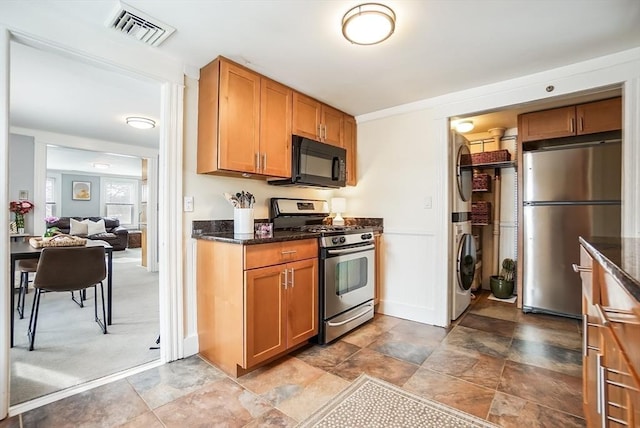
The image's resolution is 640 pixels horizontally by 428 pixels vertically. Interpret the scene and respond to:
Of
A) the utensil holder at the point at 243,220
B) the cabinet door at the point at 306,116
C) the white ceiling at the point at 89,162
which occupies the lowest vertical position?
the utensil holder at the point at 243,220

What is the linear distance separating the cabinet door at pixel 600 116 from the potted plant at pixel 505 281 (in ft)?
5.46

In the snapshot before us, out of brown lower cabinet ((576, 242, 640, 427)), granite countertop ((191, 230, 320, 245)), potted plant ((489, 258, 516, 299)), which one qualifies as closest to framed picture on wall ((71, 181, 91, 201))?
granite countertop ((191, 230, 320, 245))

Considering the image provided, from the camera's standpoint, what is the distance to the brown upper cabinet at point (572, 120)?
2871 mm

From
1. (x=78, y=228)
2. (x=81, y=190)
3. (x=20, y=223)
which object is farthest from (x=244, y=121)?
(x=81, y=190)

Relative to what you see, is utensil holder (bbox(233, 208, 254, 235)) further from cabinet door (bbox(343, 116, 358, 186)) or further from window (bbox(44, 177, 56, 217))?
window (bbox(44, 177, 56, 217))

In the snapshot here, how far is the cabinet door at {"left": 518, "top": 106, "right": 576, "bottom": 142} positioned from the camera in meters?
3.06

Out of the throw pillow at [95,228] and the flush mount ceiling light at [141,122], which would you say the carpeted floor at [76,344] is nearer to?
the flush mount ceiling light at [141,122]

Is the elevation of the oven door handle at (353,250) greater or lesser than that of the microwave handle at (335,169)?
lesser

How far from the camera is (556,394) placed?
67.7 inches

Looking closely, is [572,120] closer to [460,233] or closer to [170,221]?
[460,233]

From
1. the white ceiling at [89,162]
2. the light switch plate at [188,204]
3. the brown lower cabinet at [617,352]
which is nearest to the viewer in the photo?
A: the brown lower cabinet at [617,352]

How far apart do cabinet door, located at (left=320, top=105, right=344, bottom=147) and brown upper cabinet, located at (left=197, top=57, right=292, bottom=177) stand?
0.58 m

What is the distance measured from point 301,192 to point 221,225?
103cm

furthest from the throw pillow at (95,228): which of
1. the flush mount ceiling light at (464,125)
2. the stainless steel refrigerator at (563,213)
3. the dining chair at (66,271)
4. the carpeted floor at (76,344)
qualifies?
the stainless steel refrigerator at (563,213)
